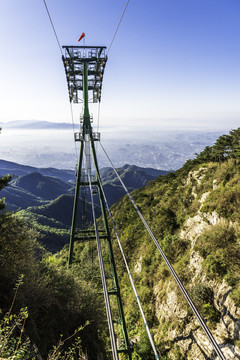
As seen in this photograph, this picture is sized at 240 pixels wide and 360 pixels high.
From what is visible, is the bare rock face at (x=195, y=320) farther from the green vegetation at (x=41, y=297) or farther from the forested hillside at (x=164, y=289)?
the green vegetation at (x=41, y=297)

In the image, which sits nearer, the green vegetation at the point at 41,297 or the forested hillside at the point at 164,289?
the green vegetation at the point at 41,297

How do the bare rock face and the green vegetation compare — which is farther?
the bare rock face

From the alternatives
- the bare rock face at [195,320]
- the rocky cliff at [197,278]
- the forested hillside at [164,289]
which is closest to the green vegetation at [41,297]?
the forested hillside at [164,289]

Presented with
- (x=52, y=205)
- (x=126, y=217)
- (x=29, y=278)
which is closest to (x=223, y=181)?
(x=29, y=278)

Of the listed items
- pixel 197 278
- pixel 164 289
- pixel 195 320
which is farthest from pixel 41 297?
pixel 164 289

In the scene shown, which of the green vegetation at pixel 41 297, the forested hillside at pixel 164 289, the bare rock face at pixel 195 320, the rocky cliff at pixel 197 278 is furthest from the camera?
the rocky cliff at pixel 197 278

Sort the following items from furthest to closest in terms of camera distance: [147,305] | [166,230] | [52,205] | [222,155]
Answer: [52,205] < [222,155] < [166,230] < [147,305]

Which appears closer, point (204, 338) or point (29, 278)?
point (29, 278)

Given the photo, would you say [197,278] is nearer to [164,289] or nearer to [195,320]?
[195,320]

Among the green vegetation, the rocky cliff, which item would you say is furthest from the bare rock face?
the green vegetation

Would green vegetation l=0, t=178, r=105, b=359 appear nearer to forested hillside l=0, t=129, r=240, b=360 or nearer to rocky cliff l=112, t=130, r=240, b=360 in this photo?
forested hillside l=0, t=129, r=240, b=360

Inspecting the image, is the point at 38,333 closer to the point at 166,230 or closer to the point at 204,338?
the point at 204,338
